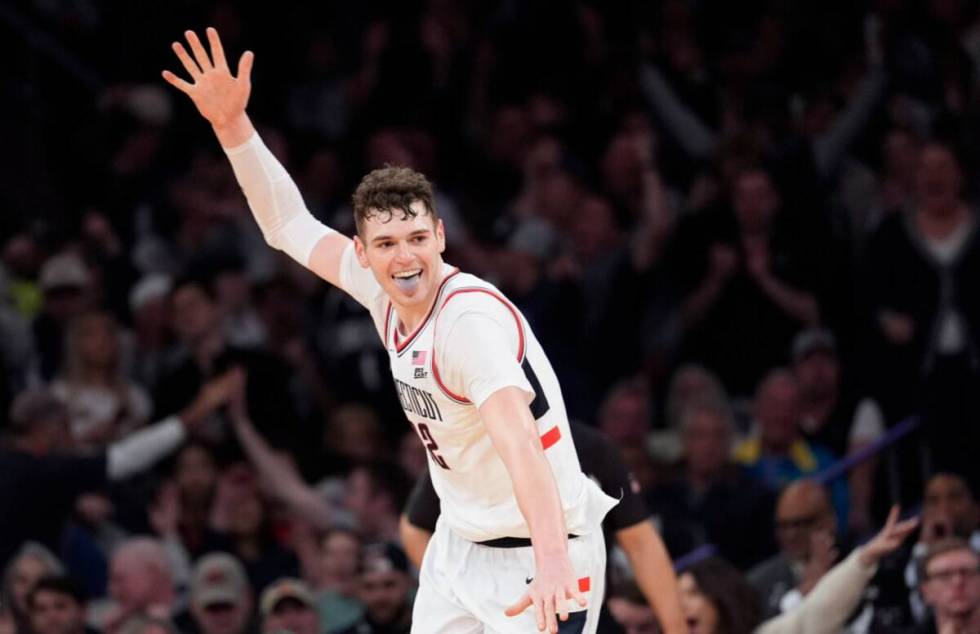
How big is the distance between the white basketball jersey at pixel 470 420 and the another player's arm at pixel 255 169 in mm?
468

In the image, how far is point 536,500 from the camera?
17.5ft

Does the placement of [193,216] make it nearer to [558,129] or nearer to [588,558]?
[558,129]

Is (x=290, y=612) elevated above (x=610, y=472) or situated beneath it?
situated beneath

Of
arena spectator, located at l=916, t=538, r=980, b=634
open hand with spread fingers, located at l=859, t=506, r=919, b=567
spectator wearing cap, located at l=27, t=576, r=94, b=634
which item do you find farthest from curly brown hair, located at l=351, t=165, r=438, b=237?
spectator wearing cap, located at l=27, t=576, r=94, b=634

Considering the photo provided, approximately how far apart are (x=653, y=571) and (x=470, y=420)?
7.30 ft

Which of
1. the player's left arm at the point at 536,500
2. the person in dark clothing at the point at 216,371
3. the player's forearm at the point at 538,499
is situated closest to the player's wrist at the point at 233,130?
the player's left arm at the point at 536,500

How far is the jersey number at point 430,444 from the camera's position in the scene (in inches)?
236

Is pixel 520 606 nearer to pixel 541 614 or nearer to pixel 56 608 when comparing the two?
pixel 541 614

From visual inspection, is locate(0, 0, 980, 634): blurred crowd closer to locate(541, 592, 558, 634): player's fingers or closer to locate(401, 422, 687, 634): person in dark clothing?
locate(401, 422, 687, 634): person in dark clothing

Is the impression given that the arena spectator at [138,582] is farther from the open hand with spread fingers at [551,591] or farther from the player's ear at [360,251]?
the open hand with spread fingers at [551,591]

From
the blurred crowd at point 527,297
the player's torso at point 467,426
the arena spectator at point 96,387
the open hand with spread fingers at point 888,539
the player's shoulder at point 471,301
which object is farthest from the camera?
the arena spectator at point 96,387

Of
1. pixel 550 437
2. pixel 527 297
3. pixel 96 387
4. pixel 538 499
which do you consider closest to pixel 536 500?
pixel 538 499

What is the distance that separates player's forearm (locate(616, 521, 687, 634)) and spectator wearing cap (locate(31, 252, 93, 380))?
4881mm

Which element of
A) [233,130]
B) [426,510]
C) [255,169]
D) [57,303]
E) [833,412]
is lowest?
[426,510]
